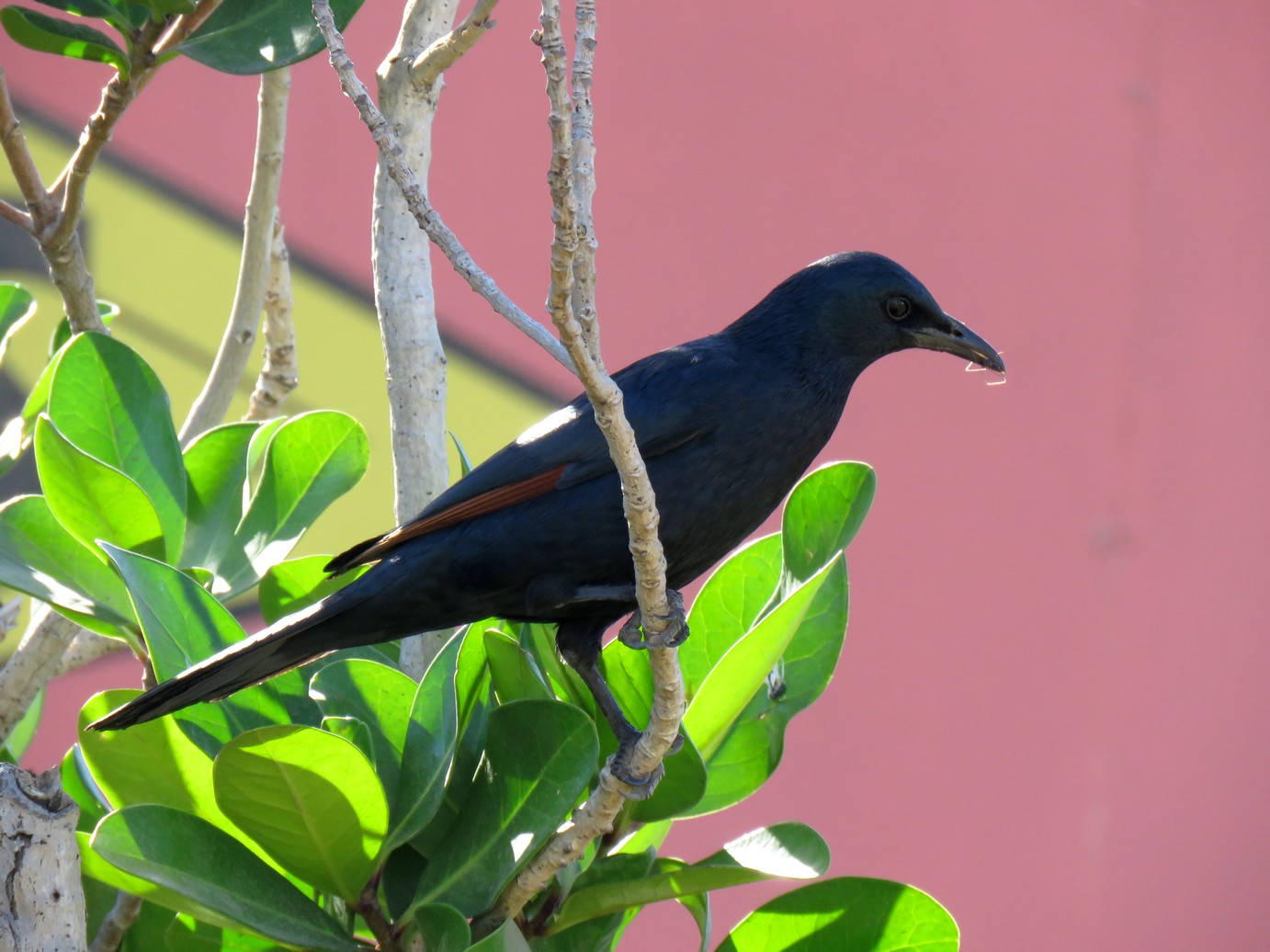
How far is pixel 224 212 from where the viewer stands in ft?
15.2

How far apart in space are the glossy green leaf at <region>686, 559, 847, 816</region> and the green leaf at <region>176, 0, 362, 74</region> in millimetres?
1168

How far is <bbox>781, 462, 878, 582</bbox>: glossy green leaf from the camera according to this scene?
1961 mm

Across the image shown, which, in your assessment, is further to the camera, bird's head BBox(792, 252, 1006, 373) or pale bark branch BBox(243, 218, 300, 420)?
pale bark branch BBox(243, 218, 300, 420)

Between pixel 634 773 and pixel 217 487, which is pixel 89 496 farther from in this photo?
pixel 634 773

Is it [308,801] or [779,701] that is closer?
[308,801]

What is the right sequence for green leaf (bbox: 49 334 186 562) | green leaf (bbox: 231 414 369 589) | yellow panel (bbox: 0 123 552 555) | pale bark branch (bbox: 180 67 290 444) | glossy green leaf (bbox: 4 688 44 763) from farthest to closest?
1. yellow panel (bbox: 0 123 552 555)
2. pale bark branch (bbox: 180 67 290 444)
3. glossy green leaf (bbox: 4 688 44 763)
4. green leaf (bbox: 231 414 369 589)
5. green leaf (bbox: 49 334 186 562)

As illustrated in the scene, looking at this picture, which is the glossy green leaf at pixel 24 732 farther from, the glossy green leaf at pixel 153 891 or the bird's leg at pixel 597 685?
the bird's leg at pixel 597 685

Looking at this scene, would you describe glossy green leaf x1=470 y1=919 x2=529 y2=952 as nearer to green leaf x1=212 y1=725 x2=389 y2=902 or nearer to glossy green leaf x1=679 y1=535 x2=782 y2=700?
green leaf x1=212 y1=725 x2=389 y2=902

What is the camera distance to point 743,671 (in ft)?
5.71

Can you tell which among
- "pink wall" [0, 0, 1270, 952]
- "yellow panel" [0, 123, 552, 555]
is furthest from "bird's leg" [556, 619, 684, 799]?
"pink wall" [0, 0, 1270, 952]

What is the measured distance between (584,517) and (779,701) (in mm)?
427

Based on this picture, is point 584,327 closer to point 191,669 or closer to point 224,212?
point 191,669

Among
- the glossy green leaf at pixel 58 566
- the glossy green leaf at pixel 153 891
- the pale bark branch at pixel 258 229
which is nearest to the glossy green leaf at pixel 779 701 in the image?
the glossy green leaf at pixel 153 891

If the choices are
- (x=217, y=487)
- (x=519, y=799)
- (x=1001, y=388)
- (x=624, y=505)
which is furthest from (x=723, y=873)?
(x=1001, y=388)
